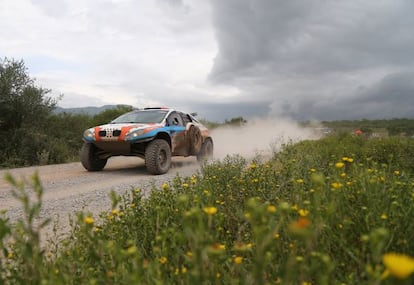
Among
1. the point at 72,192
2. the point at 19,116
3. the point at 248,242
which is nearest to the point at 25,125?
the point at 19,116

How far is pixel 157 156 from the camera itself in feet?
27.1

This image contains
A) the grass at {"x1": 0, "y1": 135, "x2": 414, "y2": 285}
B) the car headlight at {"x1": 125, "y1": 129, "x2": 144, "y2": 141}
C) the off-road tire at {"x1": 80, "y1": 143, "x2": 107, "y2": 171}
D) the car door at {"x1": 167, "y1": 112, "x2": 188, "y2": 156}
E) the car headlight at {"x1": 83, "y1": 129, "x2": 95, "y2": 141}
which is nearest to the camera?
the grass at {"x1": 0, "y1": 135, "x2": 414, "y2": 285}

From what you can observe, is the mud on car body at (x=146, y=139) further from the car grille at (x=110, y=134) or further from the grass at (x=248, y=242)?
the grass at (x=248, y=242)

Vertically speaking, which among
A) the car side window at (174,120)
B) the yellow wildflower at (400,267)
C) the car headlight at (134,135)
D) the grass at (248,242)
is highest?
the car side window at (174,120)

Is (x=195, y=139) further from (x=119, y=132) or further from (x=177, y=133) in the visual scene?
(x=119, y=132)

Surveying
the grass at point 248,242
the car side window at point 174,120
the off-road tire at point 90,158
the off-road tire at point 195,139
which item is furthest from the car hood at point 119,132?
the grass at point 248,242

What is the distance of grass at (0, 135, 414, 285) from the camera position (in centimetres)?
117

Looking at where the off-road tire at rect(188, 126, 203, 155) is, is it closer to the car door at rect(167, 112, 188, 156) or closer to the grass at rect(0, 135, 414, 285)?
the car door at rect(167, 112, 188, 156)

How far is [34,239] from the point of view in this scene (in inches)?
55.2

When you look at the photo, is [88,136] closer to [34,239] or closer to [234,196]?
[234,196]

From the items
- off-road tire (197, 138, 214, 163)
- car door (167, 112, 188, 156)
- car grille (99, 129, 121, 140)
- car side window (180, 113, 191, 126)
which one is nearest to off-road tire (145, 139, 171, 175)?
car door (167, 112, 188, 156)

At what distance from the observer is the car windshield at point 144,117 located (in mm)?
9366

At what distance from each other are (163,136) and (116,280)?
7520mm

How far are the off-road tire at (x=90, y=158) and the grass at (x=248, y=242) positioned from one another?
5.55 metres
